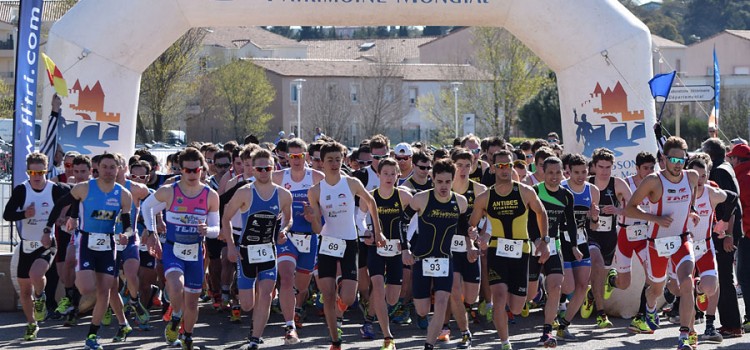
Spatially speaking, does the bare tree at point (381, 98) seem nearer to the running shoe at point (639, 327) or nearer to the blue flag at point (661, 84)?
the blue flag at point (661, 84)

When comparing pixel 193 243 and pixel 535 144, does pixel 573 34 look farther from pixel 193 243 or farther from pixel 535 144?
pixel 193 243

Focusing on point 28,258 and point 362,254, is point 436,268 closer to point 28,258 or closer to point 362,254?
point 362,254

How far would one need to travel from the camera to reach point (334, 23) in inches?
537

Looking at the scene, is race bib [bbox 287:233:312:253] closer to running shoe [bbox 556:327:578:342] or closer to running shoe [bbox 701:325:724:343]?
running shoe [bbox 556:327:578:342]

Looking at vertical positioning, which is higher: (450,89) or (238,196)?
(450,89)

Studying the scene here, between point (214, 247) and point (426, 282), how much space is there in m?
3.59

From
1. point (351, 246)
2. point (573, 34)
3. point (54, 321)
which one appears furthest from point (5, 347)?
point (573, 34)

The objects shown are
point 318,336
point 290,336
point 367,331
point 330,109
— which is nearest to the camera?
point 290,336

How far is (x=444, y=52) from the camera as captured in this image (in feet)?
275

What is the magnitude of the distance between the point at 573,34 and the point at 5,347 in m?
7.42

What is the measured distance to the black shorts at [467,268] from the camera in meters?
9.64

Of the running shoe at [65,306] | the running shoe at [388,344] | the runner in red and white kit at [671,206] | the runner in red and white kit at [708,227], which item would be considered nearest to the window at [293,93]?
the running shoe at [65,306]

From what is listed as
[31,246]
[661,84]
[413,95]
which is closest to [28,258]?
[31,246]

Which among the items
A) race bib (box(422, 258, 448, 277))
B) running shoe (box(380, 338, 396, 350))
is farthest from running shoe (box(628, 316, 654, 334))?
running shoe (box(380, 338, 396, 350))
